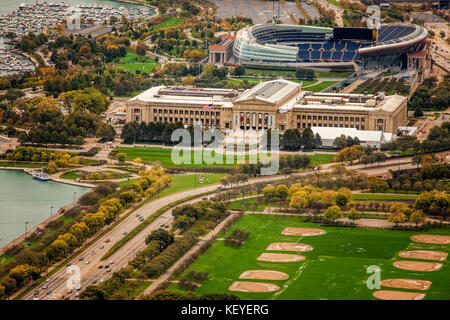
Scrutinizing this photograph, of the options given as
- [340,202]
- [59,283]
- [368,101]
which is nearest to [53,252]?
[59,283]

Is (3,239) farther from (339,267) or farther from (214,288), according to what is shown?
(339,267)

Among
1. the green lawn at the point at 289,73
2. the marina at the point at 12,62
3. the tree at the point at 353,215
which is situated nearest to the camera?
the tree at the point at 353,215

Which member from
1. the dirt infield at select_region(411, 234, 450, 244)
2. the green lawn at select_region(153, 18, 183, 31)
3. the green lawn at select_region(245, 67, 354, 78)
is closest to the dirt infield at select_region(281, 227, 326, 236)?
the dirt infield at select_region(411, 234, 450, 244)

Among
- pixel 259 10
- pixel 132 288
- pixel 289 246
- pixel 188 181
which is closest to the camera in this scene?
pixel 132 288

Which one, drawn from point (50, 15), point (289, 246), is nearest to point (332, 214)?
point (289, 246)

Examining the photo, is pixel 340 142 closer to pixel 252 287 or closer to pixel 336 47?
pixel 252 287

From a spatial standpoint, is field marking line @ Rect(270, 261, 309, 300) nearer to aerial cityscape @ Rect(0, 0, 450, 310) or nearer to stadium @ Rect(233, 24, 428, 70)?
aerial cityscape @ Rect(0, 0, 450, 310)

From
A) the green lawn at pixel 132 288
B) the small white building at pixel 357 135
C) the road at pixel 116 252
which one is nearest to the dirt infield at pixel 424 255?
the road at pixel 116 252

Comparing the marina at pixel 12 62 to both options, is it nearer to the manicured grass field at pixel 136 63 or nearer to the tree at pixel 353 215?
the manicured grass field at pixel 136 63
